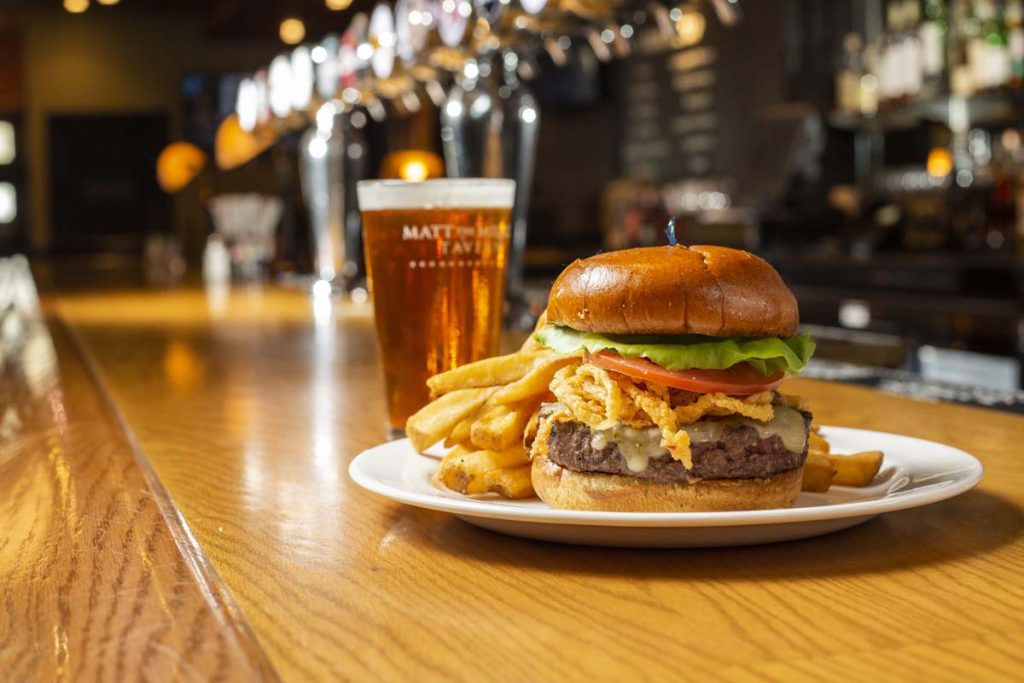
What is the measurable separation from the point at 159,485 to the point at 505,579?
42 cm

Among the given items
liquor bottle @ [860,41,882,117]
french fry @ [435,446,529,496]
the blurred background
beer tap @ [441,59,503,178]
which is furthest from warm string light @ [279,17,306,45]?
french fry @ [435,446,529,496]

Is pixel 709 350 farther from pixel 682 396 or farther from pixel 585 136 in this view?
pixel 585 136

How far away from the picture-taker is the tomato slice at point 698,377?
0.81 metres

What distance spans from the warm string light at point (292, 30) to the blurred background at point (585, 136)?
3.4 inches

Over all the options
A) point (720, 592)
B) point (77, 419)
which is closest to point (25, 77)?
point (77, 419)

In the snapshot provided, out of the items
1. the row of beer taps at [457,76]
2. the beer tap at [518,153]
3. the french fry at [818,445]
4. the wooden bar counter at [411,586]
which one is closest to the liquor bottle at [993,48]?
the row of beer taps at [457,76]

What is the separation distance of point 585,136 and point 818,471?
1125 cm

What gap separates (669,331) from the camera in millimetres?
825

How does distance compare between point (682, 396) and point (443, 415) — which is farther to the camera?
point (443, 415)

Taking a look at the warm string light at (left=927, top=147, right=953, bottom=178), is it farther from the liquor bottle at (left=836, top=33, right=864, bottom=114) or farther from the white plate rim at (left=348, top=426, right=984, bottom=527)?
the white plate rim at (left=348, top=426, right=984, bottom=527)

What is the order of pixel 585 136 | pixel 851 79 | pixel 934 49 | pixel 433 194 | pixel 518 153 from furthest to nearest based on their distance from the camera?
pixel 585 136
pixel 851 79
pixel 934 49
pixel 518 153
pixel 433 194

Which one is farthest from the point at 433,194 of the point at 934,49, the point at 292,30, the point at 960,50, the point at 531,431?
the point at 292,30

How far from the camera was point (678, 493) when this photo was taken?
0.81 metres

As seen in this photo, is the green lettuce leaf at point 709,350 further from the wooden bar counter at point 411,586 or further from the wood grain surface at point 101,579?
the wood grain surface at point 101,579
